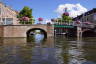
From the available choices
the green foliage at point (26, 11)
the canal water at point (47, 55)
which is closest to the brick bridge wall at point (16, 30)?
the green foliage at point (26, 11)

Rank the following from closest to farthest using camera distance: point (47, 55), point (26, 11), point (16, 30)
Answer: point (47, 55) → point (16, 30) → point (26, 11)

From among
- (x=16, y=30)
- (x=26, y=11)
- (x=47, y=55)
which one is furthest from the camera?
(x=26, y=11)

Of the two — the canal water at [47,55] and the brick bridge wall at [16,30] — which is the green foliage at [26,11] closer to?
the brick bridge wall at [16,30]

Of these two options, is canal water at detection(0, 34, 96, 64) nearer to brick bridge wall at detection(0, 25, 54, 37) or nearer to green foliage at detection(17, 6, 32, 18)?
brick bridge wall at detection(0, 25, 54, 37)

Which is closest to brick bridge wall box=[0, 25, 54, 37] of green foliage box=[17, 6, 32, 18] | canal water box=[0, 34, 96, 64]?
green foliage box=[17, 6, 32, 18]

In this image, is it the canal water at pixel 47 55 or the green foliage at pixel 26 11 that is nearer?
the canal water at pixel 47 55

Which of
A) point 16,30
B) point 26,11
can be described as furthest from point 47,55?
point 26,11

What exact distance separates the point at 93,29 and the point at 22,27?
26704 mm

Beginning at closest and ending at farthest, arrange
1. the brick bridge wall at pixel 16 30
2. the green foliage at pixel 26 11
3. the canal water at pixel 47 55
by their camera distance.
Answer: the canal water at pixel 47 55
the brick bridge wall at pixel 16 30
the green foliage at pixel 26 11

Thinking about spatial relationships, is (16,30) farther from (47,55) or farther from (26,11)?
(47,55)

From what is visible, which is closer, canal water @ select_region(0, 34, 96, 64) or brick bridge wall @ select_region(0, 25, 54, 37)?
canal water @ select_region(0, 34, 96, 64)

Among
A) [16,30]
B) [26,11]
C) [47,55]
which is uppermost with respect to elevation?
[26,11]

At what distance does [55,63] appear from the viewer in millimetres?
18156

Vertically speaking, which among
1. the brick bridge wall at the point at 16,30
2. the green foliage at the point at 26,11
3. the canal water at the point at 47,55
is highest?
the green foliage at the point at 26,11
